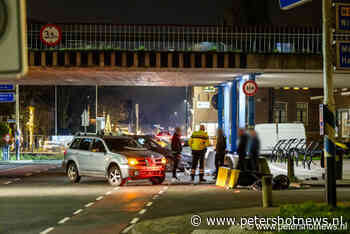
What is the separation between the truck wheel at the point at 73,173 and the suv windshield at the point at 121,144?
1678 millimetres

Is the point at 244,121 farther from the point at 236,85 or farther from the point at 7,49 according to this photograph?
the point at 7,49

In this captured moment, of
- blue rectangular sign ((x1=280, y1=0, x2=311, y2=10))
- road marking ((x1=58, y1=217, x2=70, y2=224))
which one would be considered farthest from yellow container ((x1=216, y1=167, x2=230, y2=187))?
blue rectangular sign ((x1=280, y1=0, x2=311, y2=10))

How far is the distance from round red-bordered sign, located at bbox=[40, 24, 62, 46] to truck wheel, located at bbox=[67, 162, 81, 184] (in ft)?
29.7

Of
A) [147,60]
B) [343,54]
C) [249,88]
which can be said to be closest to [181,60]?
[147,60]

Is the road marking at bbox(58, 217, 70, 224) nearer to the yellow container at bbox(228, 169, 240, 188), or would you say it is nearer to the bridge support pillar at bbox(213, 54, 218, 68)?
the yellow container at bbox(228, 169, 240, 188)

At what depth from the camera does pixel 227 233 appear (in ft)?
32.0

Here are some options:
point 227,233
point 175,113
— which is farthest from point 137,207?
point 175,113

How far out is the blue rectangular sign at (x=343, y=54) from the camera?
447 inches

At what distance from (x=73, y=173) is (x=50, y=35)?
9959 millimetres

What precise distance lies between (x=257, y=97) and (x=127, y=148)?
3073cm

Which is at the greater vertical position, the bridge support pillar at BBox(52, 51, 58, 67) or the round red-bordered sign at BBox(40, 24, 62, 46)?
the round red-bordered sign at BBox(40, 24, 62, 46)

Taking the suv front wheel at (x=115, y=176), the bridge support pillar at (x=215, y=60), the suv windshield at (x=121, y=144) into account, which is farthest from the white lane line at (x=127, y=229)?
the bridge support pillar at (x=215, y=60)

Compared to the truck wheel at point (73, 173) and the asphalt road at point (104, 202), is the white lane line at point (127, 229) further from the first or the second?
the truck wheel at point (73, 173)

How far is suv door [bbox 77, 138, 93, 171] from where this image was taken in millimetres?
22094
